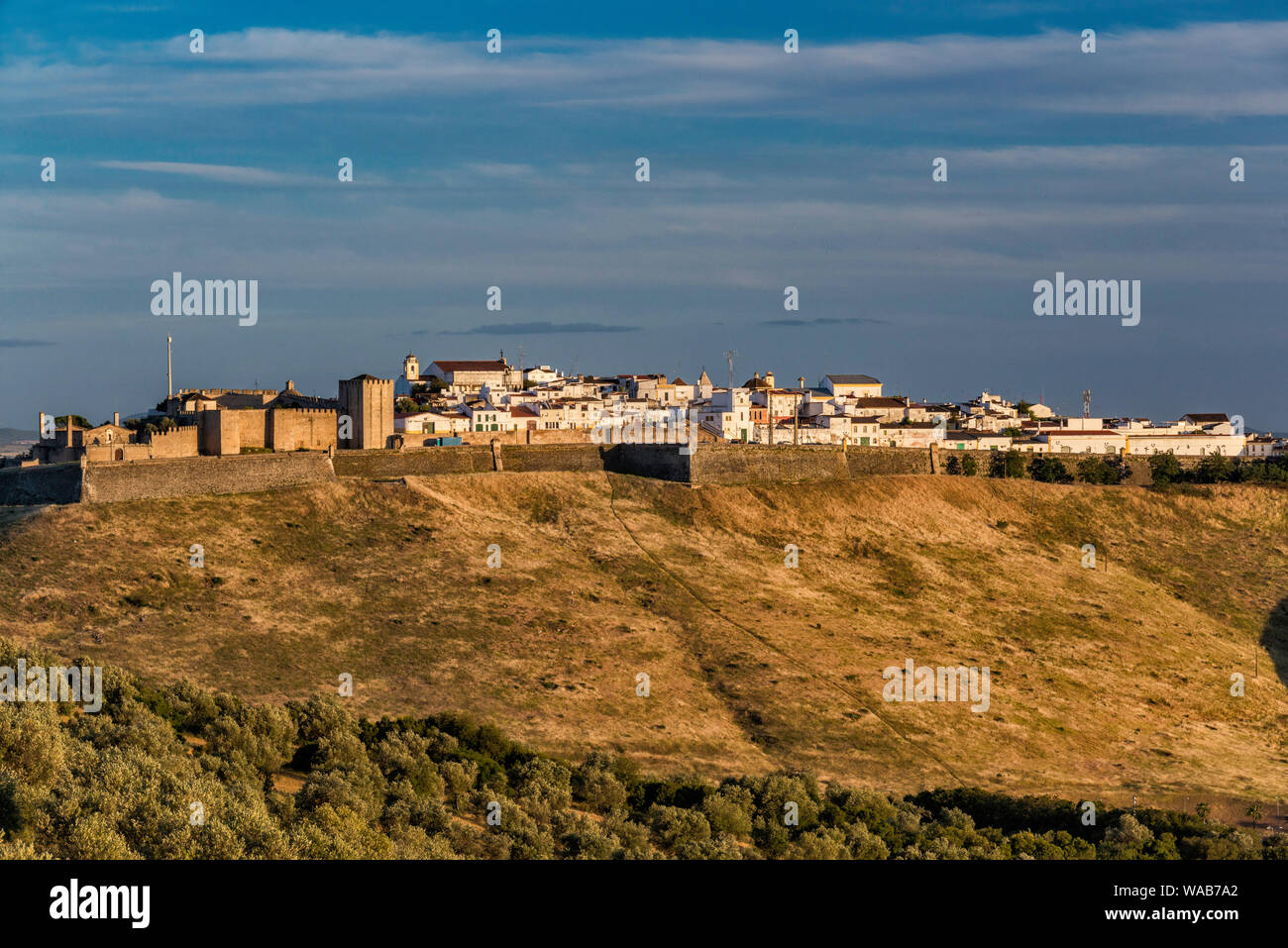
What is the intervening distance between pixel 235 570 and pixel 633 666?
14945mm

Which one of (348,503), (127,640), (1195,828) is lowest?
(1195,828)

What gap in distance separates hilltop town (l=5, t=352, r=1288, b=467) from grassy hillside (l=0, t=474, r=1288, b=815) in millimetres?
5187

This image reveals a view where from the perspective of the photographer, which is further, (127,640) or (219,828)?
(127,640)

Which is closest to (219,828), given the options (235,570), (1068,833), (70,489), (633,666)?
(1068,833)

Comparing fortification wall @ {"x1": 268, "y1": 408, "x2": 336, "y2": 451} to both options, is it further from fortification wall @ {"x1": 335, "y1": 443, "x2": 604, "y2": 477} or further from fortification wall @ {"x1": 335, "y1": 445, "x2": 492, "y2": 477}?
fortification wall @ {"x1": 335, "y1": 443, "x2": 604, "y2": 477}

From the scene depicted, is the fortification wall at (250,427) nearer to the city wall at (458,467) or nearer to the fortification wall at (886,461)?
the city wall at (458,467)

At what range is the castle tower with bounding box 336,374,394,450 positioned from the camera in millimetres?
59219

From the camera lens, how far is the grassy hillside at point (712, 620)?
126 ft

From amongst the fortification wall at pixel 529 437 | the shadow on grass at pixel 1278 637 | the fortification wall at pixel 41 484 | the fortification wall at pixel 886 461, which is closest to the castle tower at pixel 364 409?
the fortification wall at pixel 529 437

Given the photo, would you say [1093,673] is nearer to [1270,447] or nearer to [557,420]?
[557,420]

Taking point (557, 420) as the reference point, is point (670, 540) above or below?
below

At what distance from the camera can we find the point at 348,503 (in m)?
53.1

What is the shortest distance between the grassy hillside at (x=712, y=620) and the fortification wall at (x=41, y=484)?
Answer: 1.81 m
